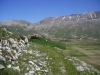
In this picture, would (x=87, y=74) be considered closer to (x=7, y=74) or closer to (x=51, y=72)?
(x=51, y=72)

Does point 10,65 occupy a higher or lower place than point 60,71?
higher

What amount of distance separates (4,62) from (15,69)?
2332 millimetres

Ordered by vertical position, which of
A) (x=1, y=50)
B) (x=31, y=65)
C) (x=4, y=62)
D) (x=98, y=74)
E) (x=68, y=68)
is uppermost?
(x=1, y=50)

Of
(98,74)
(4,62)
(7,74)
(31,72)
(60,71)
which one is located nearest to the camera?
(7,74)

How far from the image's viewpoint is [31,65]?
108 ft

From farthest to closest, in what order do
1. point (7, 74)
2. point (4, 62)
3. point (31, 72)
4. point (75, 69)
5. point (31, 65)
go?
point (75, 69) < point (31, 65) < point (31, 72) < point (4, 62) < point (7, 74)

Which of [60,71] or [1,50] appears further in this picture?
[60,71]

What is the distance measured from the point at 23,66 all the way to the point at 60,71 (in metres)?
9.42

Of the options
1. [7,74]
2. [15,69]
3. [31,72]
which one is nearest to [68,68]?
[31,72]

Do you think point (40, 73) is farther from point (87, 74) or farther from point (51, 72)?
point (87, 74)

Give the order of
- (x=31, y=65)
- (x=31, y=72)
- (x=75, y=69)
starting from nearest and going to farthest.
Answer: (x=31, y=72), (x=31, y=65), (x=75, y=69)

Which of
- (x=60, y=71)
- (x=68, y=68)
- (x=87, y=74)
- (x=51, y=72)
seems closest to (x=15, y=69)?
(x=51, y=72)

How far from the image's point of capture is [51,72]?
3359cm

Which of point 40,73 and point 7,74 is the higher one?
point 7,74
